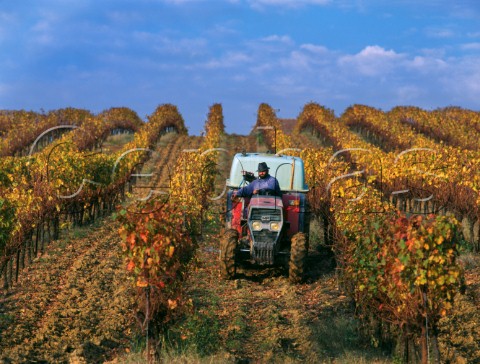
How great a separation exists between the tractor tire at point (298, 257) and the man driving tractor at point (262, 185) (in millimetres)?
1069

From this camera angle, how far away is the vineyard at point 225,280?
9.74m

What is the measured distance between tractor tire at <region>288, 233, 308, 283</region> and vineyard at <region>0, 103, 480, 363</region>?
26 cm

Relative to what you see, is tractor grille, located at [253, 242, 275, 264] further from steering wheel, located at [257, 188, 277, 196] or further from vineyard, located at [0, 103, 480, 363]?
steering wheel, located at [257, 188, 277, 196]

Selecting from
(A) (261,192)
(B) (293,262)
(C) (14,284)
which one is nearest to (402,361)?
(B) (293,262)

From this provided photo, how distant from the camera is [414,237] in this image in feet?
31.1

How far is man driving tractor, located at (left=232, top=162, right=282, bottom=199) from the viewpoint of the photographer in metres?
14.2

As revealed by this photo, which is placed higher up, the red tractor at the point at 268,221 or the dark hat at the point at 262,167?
the dark hat at the point at 262,167

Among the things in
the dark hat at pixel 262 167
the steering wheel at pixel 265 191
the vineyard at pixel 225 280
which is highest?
the dark hat at pixel 262 167

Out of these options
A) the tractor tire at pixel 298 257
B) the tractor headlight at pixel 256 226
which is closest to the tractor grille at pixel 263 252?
the tractor headlight at pixel 256 226

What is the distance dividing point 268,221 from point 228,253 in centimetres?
105

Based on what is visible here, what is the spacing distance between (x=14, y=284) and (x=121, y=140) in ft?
92.5

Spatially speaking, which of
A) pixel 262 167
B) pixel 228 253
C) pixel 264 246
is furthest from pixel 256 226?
pixel 262 167

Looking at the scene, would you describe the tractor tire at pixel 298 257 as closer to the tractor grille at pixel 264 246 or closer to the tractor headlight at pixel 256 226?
the tractor grille at pixel 264 246

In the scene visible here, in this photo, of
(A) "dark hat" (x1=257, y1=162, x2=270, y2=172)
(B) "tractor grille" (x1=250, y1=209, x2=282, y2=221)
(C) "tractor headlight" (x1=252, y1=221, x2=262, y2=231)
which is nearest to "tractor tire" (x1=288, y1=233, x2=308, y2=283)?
(B) "tractor grille" (x1=250, y1=209, x2=282, y2=221)
